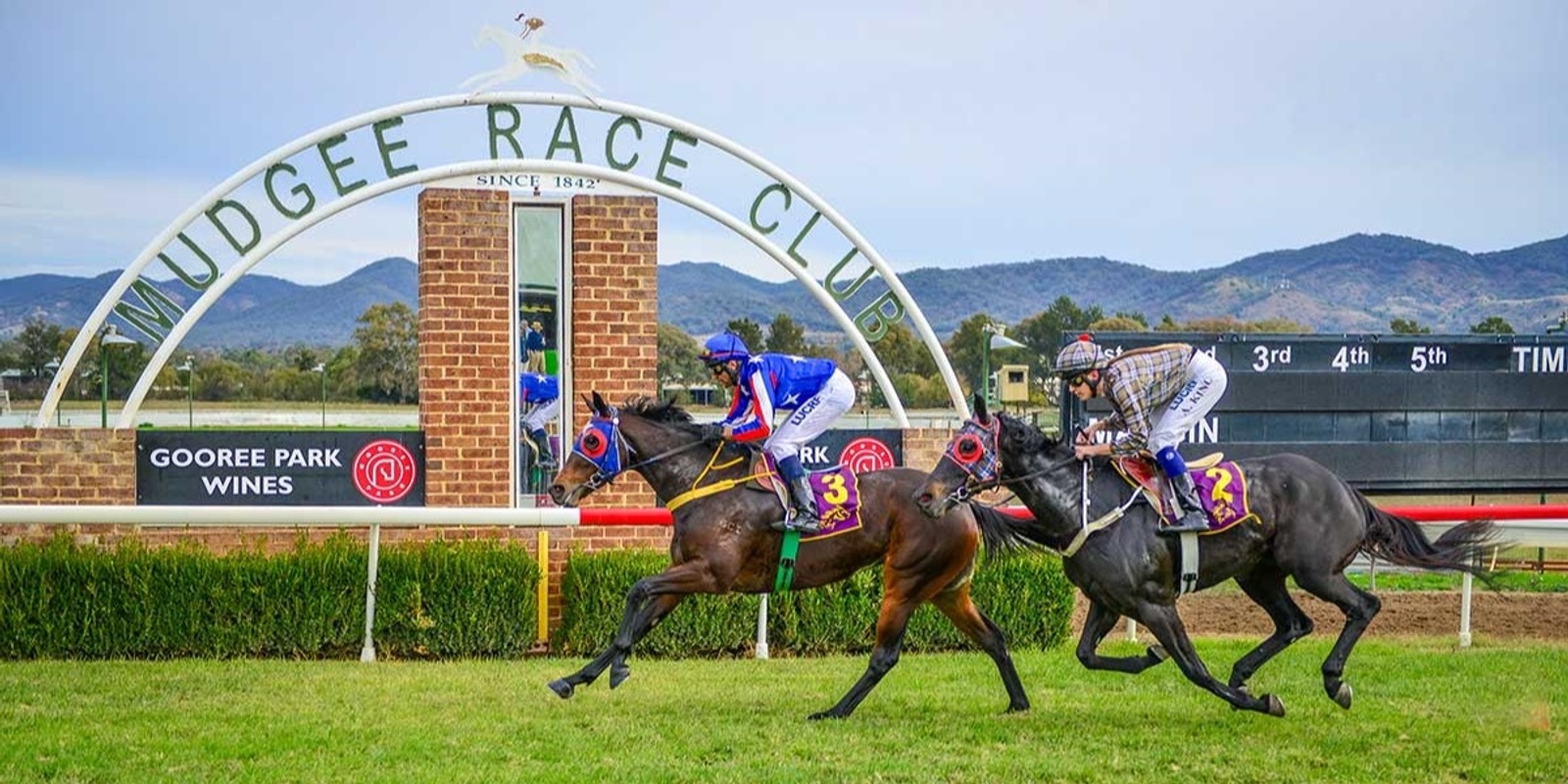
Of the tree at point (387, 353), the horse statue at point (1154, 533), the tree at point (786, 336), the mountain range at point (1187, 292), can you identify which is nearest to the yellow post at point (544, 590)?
the horse statue at point (1154, 533)

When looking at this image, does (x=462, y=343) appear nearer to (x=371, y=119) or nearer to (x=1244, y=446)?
(x=371, y=119)

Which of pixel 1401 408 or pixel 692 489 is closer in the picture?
pixel 692 489

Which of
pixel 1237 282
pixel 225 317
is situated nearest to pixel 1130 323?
pixel 1237 282

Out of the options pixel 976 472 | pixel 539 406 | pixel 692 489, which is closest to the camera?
pixel 976 472

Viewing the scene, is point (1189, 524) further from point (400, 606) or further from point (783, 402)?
point (400, 606)

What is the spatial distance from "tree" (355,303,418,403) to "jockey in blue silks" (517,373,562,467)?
44.2 meters

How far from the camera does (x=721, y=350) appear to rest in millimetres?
7336

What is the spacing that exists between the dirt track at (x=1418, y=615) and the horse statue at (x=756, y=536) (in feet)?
11.8

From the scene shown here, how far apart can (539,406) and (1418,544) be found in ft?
16.9

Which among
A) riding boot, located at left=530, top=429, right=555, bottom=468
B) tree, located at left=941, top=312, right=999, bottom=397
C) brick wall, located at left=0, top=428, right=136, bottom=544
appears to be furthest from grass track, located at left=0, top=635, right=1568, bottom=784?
tree, located at left=941, top=312, right=999, bottom=397

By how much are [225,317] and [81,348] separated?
16135 centimetres

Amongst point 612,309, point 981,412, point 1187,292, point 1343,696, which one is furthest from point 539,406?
point 1187,292

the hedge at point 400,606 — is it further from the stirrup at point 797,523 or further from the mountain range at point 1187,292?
→ the mountain range at point 1187,292

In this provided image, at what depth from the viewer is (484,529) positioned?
9727 mm
